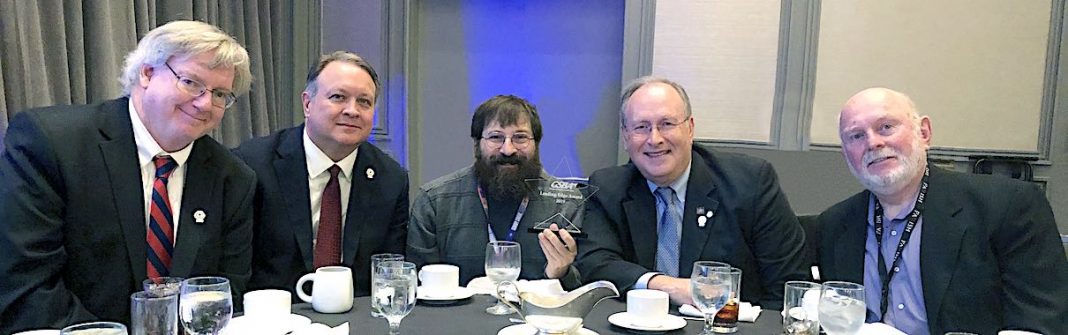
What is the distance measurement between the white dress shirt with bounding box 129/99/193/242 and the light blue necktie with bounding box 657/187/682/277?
1.43 meters

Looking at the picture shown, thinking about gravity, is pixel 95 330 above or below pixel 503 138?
below

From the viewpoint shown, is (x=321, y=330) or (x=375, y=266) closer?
(x=321, y=330)

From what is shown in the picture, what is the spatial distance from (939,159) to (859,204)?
230cm

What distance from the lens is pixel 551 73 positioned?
4867mm

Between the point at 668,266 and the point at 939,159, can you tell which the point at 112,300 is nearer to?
the point at 668,266

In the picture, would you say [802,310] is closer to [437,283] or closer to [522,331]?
[522,331]

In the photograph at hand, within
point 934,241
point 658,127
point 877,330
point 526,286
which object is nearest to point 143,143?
point 526,286

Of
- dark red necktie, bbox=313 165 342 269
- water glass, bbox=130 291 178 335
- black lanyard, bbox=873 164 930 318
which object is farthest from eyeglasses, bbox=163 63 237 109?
black lanyard, bbox=873 164 930 318

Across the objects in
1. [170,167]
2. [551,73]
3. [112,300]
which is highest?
[551,73]

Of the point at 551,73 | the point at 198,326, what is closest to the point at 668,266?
the point at 198,326

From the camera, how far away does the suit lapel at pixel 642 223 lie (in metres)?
2.44

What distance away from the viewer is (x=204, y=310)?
1411 millimetres

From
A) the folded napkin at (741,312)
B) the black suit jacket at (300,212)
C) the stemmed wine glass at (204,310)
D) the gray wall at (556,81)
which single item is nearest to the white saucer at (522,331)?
the folded napkin at (741,312)

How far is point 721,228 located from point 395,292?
1.24 meters
